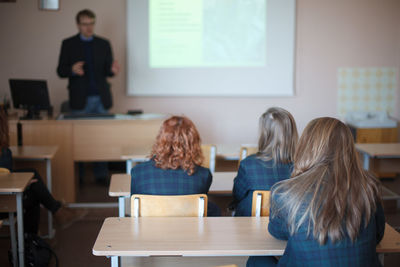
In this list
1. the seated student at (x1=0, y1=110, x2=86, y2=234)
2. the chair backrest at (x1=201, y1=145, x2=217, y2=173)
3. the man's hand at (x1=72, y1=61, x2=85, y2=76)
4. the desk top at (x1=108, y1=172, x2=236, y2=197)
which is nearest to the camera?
the desk top at (x1=108, y1=172, x2=236, y2=197)

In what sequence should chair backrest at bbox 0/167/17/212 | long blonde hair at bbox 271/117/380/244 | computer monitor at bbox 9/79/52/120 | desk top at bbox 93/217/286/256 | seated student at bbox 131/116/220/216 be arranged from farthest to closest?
computer monitor at bbox 9/79/52/120 < chair backrest at bbox 0/167/17/212 < seated student at bbox 131/116/220/216 < desk top at bbox 93/217/286/256 < long blonde hair at bbox 271/117/380/244

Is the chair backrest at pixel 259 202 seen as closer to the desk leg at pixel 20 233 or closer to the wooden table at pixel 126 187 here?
the wooden table at pixel 126 187

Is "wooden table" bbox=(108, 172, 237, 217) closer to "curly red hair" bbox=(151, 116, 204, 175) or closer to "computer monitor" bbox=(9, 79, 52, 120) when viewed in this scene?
"curly red hair" bbox=(151, 116, 204, 175)

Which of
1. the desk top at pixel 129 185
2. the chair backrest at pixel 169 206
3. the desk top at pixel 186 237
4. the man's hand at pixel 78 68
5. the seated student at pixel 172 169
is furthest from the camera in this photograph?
the man's hand at pixel 78 68

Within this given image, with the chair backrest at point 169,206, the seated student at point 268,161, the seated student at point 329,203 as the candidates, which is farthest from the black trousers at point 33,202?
the seated student at point 329,203

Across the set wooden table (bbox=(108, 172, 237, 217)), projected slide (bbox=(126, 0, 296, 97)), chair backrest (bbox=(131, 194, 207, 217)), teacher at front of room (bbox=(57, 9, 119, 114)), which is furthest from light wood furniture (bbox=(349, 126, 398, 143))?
chair backrest (bbox=(131, 194, 207, 217))

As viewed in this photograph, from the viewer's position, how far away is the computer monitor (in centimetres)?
448

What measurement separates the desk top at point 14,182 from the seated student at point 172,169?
30.2 inches

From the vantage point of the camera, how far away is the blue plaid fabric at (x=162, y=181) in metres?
2.45

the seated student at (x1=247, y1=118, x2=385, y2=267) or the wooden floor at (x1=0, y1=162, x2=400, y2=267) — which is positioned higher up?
the seated student at (x1=247, y1=118, x2=385, y2=267)

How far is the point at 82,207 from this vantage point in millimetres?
4344

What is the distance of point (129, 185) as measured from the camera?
9.95ft

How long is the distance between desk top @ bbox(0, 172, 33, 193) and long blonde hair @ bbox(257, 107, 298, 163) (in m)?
1.45

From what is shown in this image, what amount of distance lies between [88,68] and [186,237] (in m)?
3.73
